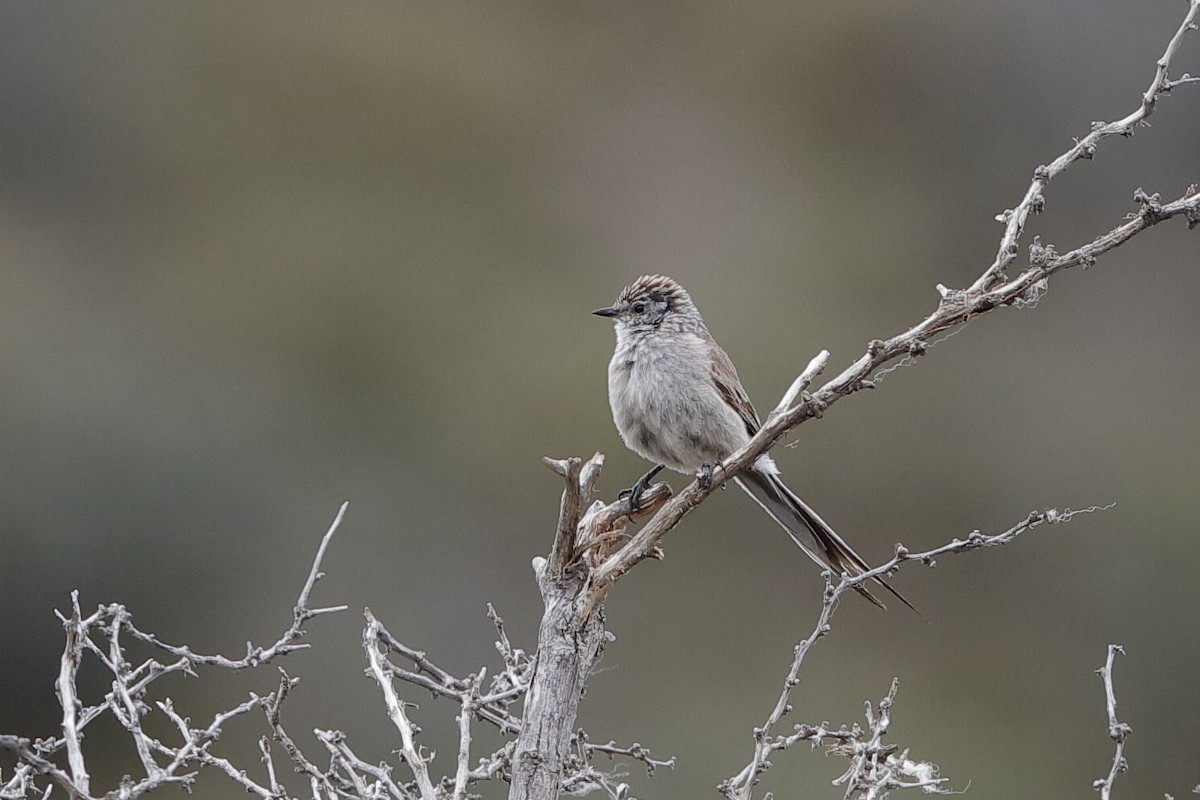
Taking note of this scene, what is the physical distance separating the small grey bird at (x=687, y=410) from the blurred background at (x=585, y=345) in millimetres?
9023

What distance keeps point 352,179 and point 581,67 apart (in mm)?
5841

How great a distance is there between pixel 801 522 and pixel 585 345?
15211 mm

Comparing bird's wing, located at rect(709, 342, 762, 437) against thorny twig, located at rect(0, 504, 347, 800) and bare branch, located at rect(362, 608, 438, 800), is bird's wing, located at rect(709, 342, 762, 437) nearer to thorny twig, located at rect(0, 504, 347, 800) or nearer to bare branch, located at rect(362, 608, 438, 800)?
bare branch, located at rect(362, 608, 438, 800)

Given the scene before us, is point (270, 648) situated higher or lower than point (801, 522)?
lower

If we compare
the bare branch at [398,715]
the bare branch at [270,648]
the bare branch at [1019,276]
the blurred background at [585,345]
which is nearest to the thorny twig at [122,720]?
the bare branch at [270,648]

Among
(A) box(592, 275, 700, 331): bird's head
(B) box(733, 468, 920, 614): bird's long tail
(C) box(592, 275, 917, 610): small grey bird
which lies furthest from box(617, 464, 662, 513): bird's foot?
(A) box(592, 275, 700, 331): bird's head

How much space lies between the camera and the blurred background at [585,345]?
56.3 feet

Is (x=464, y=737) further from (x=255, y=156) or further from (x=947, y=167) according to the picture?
(x=947, y=167)

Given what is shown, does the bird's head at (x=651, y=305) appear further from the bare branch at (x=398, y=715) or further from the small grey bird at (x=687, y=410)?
the bare branch at (x=398, y=715)

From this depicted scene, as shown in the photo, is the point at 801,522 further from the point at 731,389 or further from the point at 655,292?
the point at 655,292

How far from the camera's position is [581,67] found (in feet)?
91.0

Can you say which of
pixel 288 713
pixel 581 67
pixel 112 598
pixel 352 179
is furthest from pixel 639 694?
pixel 581 67

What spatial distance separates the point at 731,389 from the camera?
239 inches

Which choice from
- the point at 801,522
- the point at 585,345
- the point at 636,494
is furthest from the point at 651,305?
the point at 585,345
